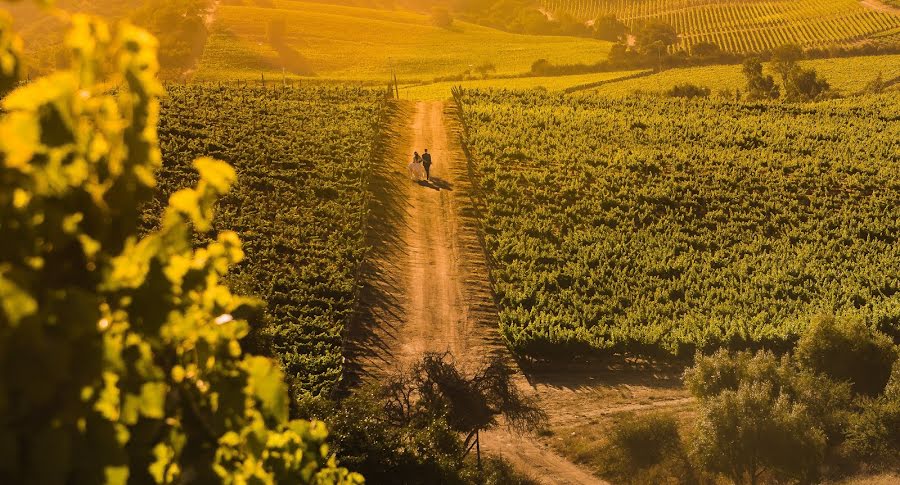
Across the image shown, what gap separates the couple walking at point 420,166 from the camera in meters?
38.7

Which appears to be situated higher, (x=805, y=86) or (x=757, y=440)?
(x=805, y=86)

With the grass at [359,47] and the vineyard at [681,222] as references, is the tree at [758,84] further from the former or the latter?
the grass at [359,47]

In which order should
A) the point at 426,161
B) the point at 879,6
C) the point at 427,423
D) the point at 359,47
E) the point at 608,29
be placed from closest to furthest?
the point at 427,423 → the point at 426,161 → the point at 359,47 → the point at 879,6 → the point at 608,29

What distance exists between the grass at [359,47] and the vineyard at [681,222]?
42.8 metres

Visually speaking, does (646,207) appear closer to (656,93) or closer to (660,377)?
(660,377)

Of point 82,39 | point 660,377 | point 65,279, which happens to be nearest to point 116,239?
point 65,279

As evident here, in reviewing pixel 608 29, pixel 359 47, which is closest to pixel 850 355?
pixel 359 47

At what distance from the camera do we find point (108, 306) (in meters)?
3.51

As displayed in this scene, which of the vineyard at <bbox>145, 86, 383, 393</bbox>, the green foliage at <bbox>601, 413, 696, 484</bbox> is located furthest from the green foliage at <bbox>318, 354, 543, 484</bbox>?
the vineyard at <bbox>145, 86, 383, 393</bbox>

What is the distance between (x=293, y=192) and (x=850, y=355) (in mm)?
22968

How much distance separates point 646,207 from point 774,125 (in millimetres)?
19134

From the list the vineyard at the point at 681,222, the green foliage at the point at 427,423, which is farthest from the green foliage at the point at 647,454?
the vineyard at the point at 681,222

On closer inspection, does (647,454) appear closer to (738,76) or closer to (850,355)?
(850,355)

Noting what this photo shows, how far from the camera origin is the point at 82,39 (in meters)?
3.28
